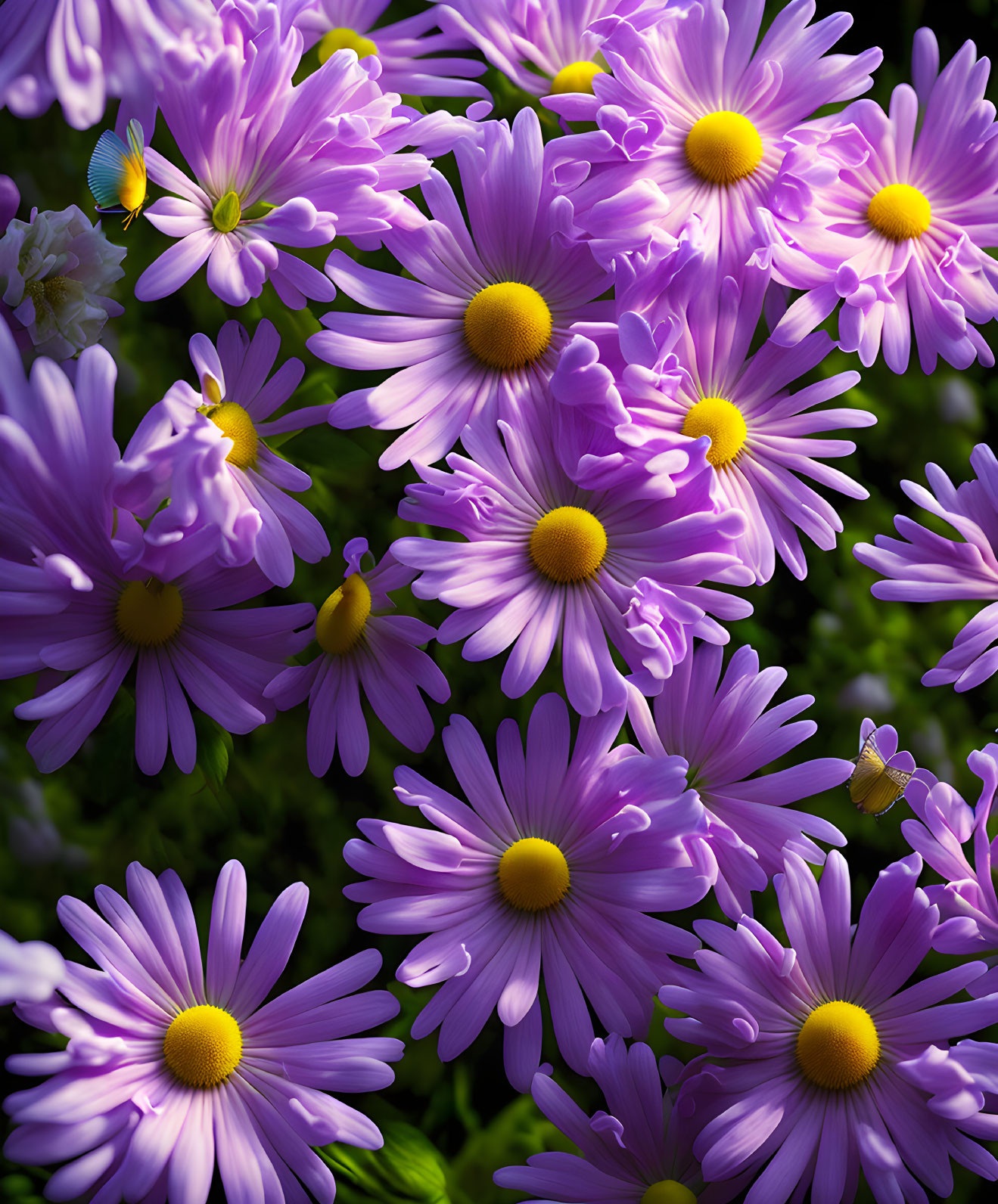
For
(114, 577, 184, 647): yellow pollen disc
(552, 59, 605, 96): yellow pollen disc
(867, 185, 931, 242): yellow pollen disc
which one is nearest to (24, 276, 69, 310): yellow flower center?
(114, 577, 184, 647): yellow pollen disc

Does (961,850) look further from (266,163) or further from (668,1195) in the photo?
(266,163)

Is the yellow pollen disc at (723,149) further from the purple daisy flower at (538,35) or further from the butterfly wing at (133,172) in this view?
the butterfly wing at (133,172)

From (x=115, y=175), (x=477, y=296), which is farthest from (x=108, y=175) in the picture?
(x=477, y=296)

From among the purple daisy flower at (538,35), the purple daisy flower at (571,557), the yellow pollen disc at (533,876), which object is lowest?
the yellow pollen disc at (533,876)

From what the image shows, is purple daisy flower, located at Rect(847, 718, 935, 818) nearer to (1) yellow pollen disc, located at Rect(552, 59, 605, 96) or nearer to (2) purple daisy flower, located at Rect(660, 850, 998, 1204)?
(2) purple daisy flower, located at Rect(660, 850, 998, 1204)

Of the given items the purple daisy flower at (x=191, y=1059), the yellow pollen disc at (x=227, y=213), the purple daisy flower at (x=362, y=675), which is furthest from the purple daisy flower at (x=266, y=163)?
the purple daisy flower at (x=191, y=1059)

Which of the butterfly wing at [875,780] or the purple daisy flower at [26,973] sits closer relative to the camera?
the purple daisy flower at [26,973]
